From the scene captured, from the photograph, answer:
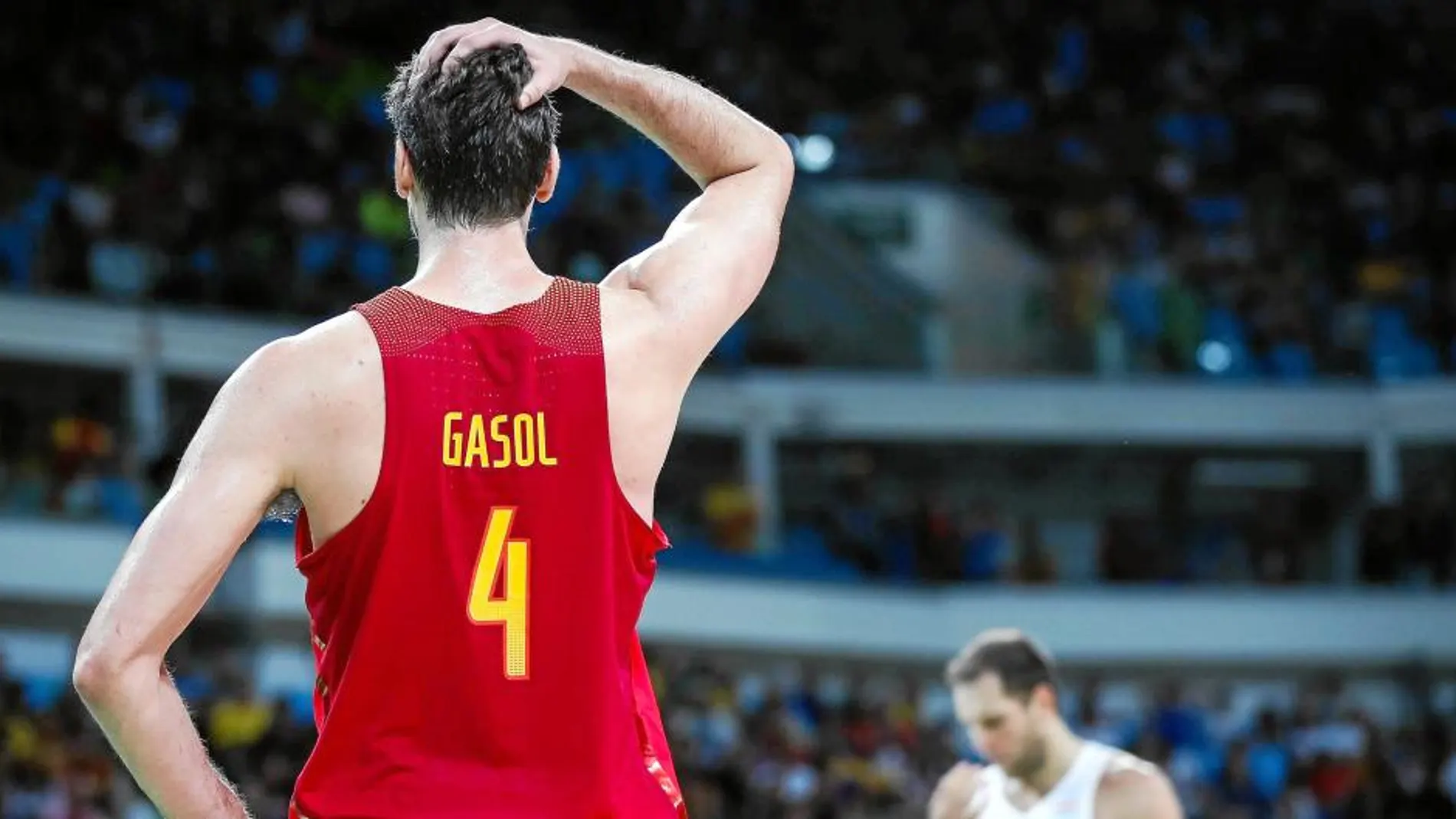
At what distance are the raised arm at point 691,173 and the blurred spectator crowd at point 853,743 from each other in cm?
883

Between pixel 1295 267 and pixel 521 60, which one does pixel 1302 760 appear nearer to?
pixel 1295 267

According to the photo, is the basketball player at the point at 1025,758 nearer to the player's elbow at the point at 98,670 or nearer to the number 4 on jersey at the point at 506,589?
the number 4 on jersey at the point at 506,589

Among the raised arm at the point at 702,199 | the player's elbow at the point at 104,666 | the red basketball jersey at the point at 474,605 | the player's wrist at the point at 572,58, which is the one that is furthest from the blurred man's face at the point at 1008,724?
the player's elbow at the point at 104,666

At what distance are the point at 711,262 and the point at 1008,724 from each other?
4631mm

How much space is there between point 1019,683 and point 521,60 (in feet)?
16.3

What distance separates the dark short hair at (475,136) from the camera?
3.07 m

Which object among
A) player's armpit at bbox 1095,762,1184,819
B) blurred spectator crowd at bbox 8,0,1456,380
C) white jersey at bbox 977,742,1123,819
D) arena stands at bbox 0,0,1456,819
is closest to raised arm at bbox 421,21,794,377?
player's armpit at bbox 1095,762,1184,819

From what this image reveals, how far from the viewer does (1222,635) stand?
2397 cm

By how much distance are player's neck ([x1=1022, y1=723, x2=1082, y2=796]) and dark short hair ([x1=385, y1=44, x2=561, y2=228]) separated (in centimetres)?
486

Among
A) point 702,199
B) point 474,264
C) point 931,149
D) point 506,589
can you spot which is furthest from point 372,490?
point 931,149

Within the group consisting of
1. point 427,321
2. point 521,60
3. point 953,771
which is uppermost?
point 521,60

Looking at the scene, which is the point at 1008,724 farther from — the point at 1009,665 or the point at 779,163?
the point at 779,163

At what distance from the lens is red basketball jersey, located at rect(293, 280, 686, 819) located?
9.62 feet

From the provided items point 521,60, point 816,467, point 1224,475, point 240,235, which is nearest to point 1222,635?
point 1224,475
